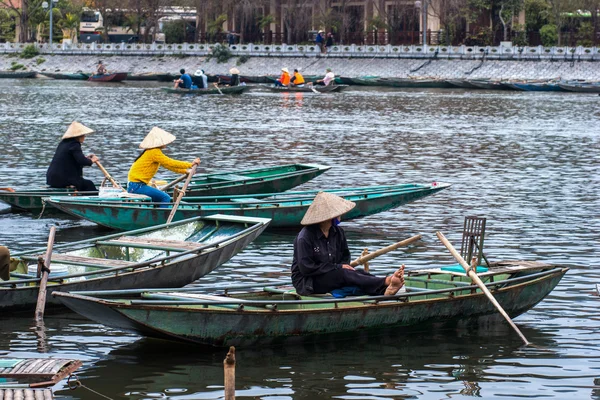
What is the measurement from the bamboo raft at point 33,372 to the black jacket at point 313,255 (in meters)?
2.58

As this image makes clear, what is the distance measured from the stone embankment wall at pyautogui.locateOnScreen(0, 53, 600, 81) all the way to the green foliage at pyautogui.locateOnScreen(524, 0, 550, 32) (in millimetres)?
4757

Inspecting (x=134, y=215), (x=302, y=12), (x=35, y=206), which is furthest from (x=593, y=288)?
(x=302, y=12)

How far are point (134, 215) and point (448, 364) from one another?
6706 millimetres

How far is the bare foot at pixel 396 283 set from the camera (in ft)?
32.8

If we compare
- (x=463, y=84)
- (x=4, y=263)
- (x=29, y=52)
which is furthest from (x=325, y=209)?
(x=29, y=52)

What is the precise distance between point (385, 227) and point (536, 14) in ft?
175

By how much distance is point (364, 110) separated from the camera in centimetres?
4450

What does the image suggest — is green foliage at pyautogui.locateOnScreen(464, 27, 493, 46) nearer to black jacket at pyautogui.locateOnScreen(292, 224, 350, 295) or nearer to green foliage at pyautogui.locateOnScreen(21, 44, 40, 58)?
green foliage at pyautogui.locateOnScreen(21, 44, 40, 58)

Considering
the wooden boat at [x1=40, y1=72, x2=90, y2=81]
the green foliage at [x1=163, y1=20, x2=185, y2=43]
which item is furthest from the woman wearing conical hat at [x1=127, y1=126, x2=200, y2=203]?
the green foliage at [x1=163, y1=20, x2=185, y2=43]

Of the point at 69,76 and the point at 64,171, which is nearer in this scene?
the point at 64,171

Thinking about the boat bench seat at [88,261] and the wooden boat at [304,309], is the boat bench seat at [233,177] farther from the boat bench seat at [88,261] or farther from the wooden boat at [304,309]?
the wooden boat at [304,309]

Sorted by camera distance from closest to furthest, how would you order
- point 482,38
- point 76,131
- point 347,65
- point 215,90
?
point 76,131 → point 215,90 → point 482,38 → point 347,65

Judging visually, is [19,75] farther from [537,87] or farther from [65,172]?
[65,172]

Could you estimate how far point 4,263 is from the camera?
10539 mm
